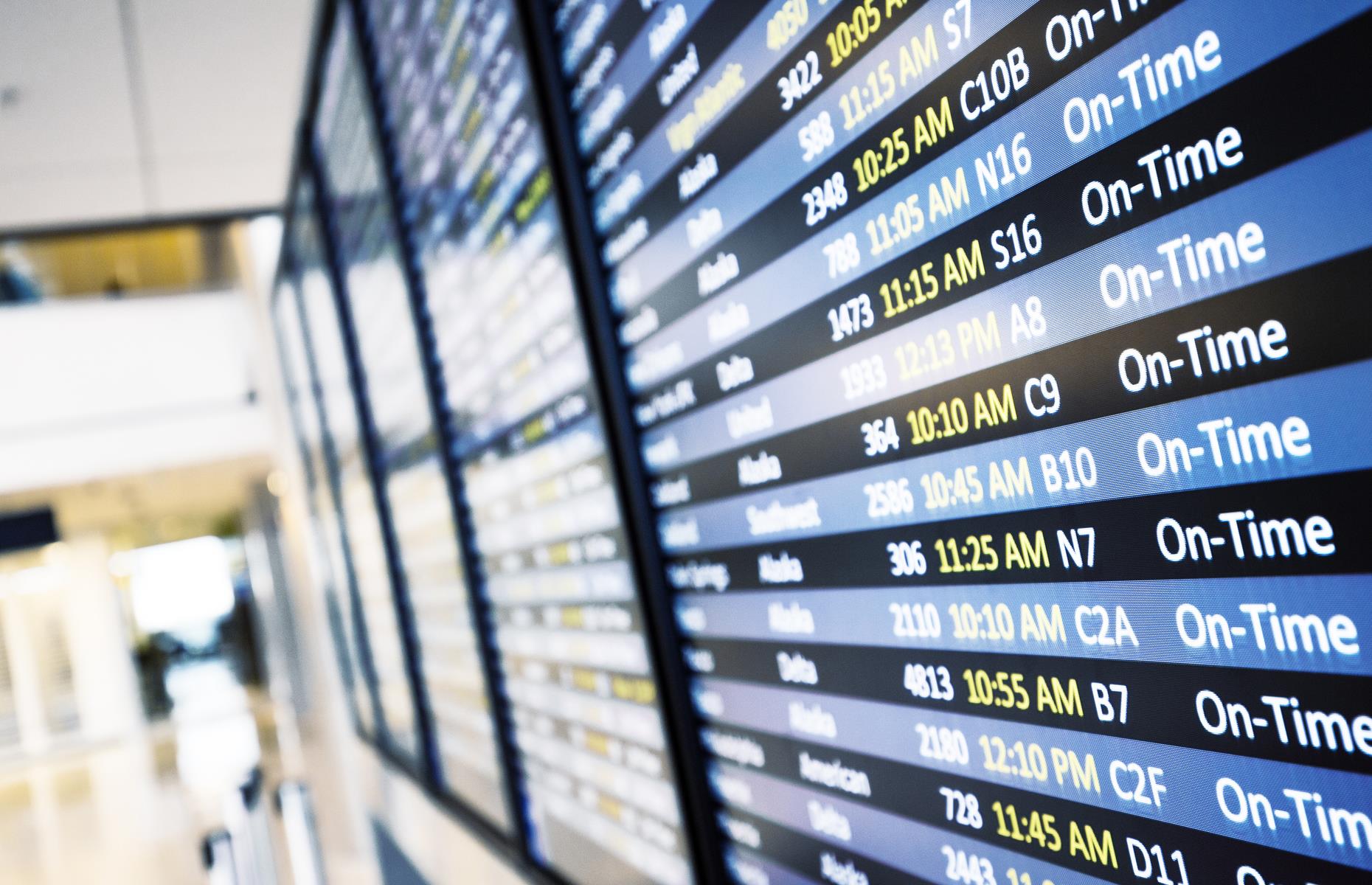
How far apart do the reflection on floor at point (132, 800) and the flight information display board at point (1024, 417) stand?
2.94 m

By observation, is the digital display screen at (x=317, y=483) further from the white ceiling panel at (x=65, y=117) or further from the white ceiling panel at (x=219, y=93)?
the white ceiling panel at (x=65, y=117)

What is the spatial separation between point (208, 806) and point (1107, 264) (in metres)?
9.91

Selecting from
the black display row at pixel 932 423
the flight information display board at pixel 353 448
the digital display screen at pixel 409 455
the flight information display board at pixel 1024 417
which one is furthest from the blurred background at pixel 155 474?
the flight information display board at pixel 1024 417

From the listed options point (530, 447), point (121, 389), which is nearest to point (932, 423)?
point (530, 447)

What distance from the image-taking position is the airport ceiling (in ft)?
11.3

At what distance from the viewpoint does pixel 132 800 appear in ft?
34.2

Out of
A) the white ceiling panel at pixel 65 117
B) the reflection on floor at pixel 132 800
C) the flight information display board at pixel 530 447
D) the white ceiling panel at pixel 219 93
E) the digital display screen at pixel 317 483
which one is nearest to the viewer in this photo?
the flight information display board at pixel 530 447

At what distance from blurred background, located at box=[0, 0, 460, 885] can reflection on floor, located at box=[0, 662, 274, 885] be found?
5 centimetres

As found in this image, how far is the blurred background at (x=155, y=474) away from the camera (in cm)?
369

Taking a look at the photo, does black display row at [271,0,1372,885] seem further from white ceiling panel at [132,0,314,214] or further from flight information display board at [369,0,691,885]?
white ceiling panel at [132,0,314,214]

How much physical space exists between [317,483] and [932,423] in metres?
5.90

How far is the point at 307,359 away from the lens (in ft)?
19.1

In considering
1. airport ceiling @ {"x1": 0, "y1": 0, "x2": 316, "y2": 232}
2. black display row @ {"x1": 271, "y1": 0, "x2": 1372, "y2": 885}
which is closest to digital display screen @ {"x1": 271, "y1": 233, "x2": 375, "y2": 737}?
airport ceiling @ {"x1": 0, "y1": 0, "x2": 316, "y2": 232}

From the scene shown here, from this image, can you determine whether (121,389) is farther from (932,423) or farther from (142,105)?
(932,423)
